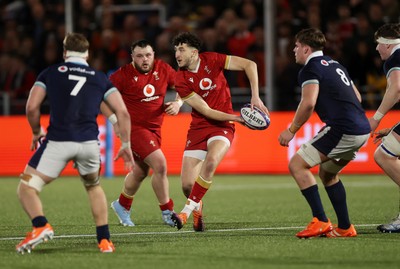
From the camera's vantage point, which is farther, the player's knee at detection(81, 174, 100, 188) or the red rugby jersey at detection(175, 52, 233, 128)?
the red rugby jersey at detection(175, 52, 233, 128)

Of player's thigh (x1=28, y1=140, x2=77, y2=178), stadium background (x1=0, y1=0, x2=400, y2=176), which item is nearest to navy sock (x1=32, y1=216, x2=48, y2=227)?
player's thigh (x1=28, y1=140, x2=77, y2=178)

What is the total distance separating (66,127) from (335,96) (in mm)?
2878

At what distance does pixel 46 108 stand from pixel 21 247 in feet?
42.4

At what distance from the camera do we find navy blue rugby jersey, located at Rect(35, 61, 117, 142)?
875cm

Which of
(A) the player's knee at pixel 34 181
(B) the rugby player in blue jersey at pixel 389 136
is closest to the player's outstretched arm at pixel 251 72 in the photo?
(B) the rugby player in blue jersey at pixel 389 136

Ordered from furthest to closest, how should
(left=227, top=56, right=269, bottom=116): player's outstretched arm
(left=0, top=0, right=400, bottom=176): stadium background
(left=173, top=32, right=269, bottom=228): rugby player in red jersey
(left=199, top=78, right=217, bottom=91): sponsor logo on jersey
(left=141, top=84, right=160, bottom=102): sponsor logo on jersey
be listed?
(left=0, top=0, right=400, bottom=176): stadium background
(left=141, top=84, right=160, bottom=102): sponsor logo on jersey
(left=199, top=78, right=217, bottom=91): sponsor logo on jersey
(left=173, top=32, right=269, bottom=228): rugby player in red jersey
(left=227, top=56, right=269, bottom=116): player's outstretched arm

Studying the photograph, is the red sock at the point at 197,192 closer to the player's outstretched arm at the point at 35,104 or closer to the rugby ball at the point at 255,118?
the rugby ball at the point at 255,118

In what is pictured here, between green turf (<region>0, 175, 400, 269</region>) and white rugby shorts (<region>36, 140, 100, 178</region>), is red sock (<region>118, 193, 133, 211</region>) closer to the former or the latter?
green turf (<region>0, 175, 400, 269</region>)

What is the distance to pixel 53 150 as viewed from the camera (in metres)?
8.73

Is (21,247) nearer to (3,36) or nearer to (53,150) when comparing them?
(53,150)

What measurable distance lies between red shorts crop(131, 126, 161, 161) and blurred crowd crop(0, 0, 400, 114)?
920 cm

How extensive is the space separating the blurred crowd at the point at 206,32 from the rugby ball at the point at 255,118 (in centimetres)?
983

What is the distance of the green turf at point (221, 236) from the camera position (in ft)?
27.2

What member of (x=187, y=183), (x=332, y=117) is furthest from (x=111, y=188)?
(x=332, y=117)
